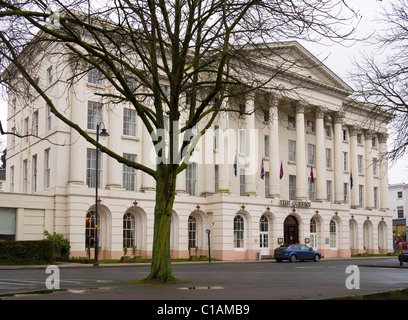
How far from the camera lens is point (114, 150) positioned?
41.4 meters

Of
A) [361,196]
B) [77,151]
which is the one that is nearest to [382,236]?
[361,196]

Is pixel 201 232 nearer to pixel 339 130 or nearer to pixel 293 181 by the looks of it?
pixel 293 181

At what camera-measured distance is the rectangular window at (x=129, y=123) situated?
43.1m

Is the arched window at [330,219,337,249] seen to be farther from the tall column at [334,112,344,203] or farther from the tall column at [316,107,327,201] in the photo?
the tall column at [316,107,327,201]

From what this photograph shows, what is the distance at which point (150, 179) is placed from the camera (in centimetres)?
4312

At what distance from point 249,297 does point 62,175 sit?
101 ft

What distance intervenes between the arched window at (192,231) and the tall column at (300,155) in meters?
11.8

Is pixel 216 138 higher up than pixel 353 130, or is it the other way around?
pixel 353 130

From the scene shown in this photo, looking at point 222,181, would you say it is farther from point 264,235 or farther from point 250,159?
point 264,235

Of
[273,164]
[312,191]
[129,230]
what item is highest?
[273,164]

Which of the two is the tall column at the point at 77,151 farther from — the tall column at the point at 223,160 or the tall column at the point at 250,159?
the tall column at the point at 250,159

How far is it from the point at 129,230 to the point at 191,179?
7547 mm
